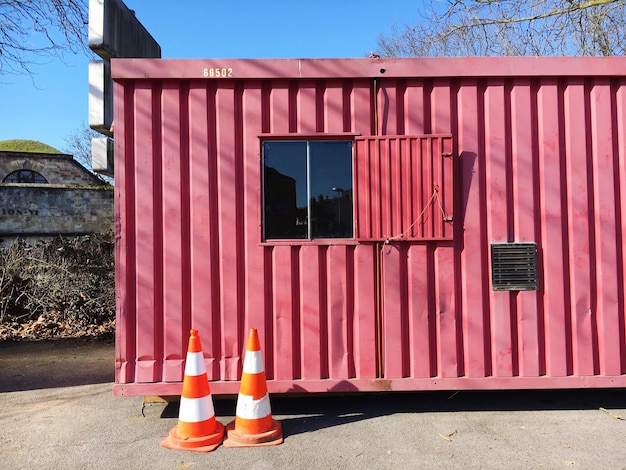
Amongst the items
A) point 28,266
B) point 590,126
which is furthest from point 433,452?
point 28,266

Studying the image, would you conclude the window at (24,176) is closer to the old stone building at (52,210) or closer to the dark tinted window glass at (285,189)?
the old stone building at (52,210)

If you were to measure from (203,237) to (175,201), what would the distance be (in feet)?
1.32

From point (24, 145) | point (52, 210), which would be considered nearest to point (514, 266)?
point (52, 210)

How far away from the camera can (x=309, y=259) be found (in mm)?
3783

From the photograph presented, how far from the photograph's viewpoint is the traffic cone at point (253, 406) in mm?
3357

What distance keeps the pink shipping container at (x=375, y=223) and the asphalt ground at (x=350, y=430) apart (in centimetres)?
34

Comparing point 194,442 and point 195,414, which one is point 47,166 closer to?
point 195,414

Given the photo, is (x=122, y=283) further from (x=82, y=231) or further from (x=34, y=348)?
(x=82, y=231)

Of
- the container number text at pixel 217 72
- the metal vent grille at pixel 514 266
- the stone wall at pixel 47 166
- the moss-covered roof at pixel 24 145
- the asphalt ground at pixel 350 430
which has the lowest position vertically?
the asphalt ground at pixel 350 430

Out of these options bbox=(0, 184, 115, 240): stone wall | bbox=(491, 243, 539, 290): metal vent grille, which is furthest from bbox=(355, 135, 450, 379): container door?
bbox=(0, 184, 115, 240): stone wall

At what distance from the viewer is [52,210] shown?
15344mm

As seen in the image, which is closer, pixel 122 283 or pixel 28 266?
pixel 122 283

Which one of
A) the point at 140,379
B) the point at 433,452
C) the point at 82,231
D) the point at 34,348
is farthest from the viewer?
the point at 82,231

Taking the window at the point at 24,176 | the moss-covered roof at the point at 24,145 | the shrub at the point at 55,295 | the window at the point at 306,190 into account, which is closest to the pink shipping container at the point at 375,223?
the window at the point at 306,190
